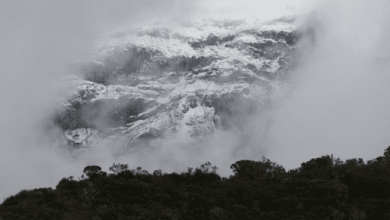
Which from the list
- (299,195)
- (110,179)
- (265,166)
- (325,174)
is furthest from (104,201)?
(265,166)

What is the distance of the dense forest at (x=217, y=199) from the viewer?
41.9m

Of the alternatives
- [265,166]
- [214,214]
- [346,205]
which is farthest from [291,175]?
[214,214]

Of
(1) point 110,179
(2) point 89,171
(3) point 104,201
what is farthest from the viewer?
(2) point 89,171

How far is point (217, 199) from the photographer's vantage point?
4762 cm

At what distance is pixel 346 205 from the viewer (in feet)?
141

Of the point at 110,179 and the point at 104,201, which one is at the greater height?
the point at 110,179

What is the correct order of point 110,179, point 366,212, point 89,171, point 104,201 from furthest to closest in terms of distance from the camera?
point 89,171, point 110,179, point 104,201, point 366,212

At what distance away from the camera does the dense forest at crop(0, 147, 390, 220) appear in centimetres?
4191

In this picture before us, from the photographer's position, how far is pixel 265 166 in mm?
74938

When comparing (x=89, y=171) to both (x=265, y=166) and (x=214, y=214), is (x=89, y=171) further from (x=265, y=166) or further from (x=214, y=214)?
(x=214, y=214)

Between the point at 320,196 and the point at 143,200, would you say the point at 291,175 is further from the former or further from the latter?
the point at 143,200

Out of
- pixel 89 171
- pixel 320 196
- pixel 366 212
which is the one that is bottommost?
pixel 366 212

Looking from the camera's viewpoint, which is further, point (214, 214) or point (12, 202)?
point (12, 202)

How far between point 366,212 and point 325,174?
56.5ft
